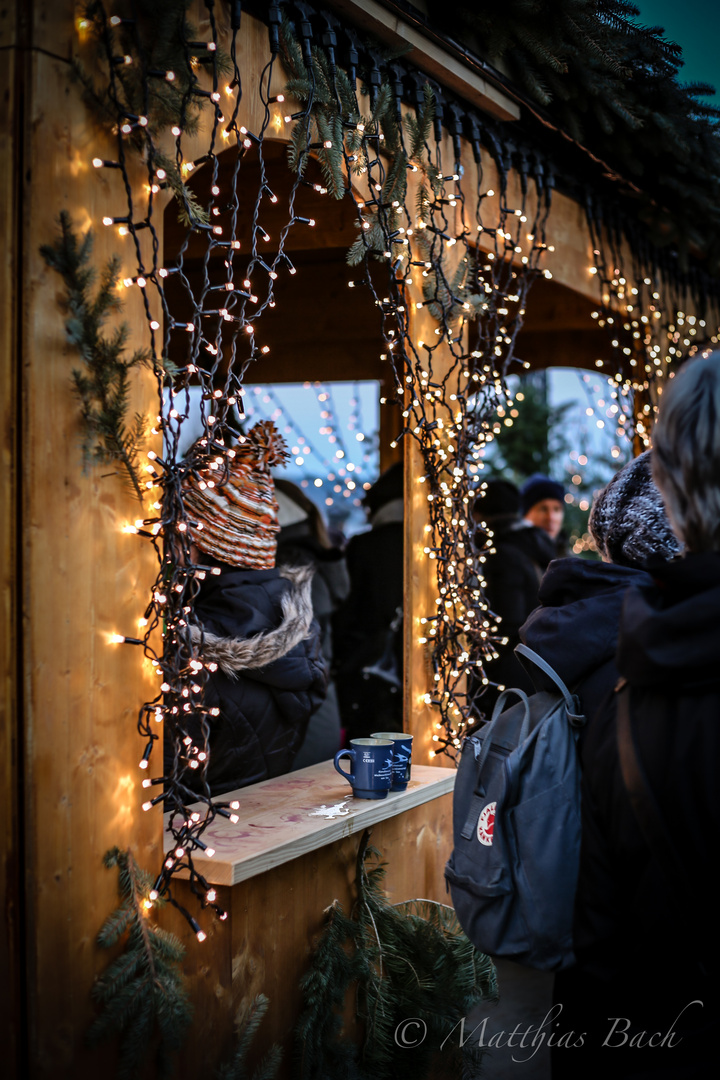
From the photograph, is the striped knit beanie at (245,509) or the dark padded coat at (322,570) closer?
the striped knit beanie at (245,509)

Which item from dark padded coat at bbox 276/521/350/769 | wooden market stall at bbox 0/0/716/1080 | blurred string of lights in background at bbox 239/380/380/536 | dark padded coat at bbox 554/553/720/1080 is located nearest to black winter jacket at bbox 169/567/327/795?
wooden market stall at bbox 0/0/716/1080

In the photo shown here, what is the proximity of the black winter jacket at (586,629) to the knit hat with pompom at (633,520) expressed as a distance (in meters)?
0.15

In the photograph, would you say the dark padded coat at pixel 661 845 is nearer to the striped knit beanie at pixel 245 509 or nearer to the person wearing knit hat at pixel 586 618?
the person wearing knit hat at pixel 586 618

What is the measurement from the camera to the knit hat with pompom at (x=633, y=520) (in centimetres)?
179

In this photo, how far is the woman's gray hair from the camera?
119cm

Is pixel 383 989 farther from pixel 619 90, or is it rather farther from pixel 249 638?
pixel 619 90

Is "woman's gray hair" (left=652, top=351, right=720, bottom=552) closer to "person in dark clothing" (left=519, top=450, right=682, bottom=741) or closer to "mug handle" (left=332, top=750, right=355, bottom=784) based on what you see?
"person in dark clothing" (left=519, top=450, right=682, bottom=741)

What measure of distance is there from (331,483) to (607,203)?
2365 mm

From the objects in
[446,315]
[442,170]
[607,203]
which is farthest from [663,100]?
[446,315]

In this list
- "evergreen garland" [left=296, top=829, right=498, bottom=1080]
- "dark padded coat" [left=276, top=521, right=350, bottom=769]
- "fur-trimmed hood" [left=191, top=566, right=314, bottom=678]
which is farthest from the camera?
"dark padded coat" [left=276, top=521, right=350, bottom=769]

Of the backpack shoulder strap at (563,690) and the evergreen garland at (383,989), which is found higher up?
the backpack shoulder strap at (563,690)

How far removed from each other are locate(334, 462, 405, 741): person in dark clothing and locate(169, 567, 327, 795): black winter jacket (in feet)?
5.13

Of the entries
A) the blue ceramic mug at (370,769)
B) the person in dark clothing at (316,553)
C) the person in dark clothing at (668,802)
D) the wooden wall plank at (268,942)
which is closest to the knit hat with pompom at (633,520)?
the person in dark clothing at (668,802)

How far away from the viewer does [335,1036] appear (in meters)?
2.29
